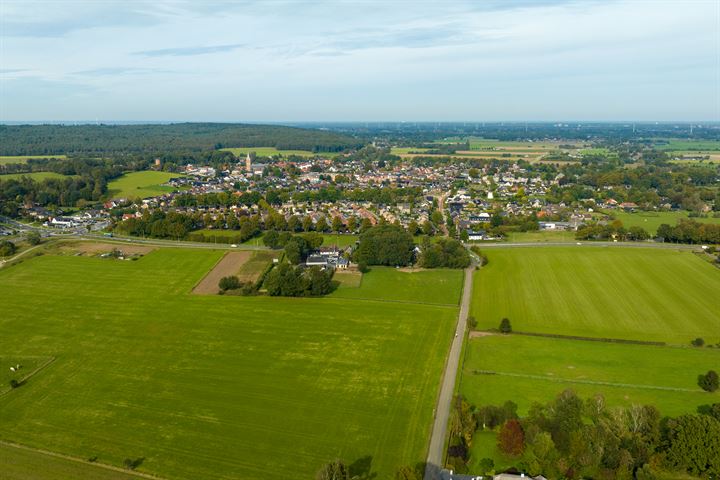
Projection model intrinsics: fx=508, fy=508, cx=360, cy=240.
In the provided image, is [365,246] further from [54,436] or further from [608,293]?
[54,436]

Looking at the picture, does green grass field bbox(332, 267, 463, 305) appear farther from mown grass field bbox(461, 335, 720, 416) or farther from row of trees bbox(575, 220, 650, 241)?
row of trees bbox(575, 220, 650, 241)

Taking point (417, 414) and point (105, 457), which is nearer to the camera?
point (105, 457)

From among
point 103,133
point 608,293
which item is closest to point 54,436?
point 608,293

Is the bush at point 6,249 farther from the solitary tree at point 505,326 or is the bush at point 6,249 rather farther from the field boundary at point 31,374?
the solitary tree at point 505,326

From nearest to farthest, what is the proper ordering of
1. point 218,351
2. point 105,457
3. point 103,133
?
1. point 105,457
2. point 218,351
3. point 103,133

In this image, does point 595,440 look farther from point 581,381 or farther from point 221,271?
point 221,271

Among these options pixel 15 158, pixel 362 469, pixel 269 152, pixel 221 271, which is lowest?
pixel 362 469

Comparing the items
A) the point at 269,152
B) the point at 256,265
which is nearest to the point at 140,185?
the point at 256,265
